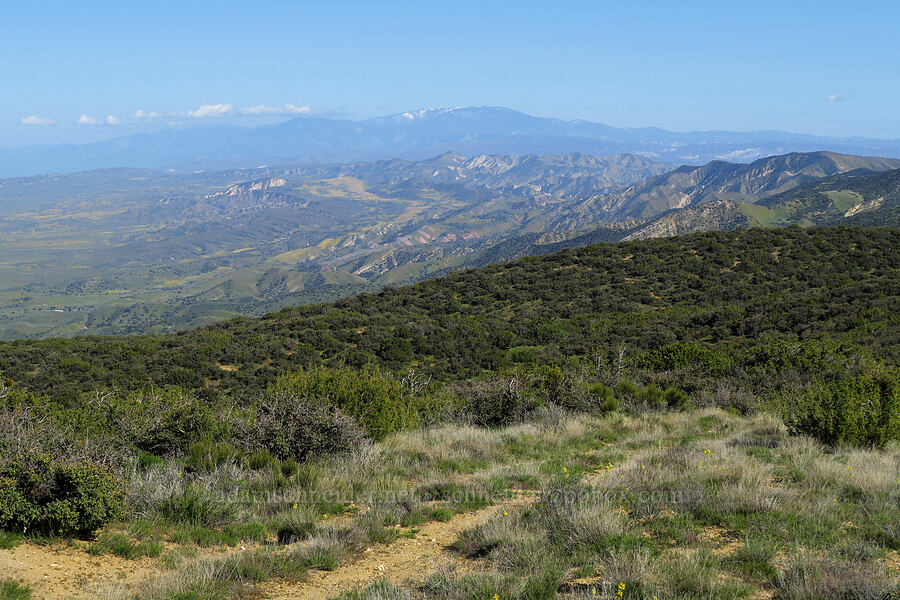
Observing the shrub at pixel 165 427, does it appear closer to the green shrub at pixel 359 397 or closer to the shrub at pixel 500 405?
the green shrub at pixel 359 397

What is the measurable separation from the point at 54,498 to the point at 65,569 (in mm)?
947

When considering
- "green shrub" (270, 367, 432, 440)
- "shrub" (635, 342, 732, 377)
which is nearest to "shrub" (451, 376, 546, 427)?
"green shrub" (270, 367, 432, 440)

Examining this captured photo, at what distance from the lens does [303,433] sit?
8.87m

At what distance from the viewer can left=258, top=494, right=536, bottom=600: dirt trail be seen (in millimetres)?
4602

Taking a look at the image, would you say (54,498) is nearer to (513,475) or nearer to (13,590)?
(13,590)

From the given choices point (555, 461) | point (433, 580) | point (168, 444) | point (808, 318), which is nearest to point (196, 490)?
point (433, 580)

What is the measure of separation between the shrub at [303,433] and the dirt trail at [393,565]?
3.26m

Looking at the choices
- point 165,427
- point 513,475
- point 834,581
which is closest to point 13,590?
point 513,475

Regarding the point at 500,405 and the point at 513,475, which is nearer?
the point at 513,475

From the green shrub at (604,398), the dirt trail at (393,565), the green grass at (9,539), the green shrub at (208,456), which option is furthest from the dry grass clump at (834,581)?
the green shrub at (604,398)

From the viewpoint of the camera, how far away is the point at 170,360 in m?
27.3

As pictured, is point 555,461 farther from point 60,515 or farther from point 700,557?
point 60,515

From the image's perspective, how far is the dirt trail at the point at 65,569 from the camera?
4398 millimetres

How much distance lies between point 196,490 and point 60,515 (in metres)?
1.41
